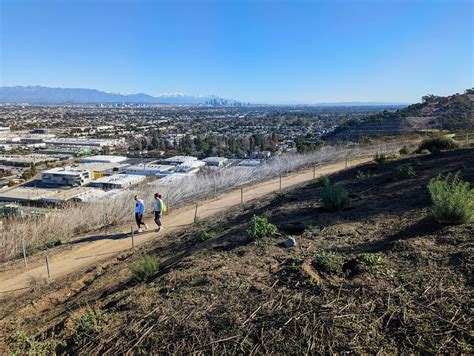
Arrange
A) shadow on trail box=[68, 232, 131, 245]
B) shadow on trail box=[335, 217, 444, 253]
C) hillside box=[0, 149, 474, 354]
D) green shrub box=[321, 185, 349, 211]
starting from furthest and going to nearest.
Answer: shadow on trail box=[68, 232, 131, 245] → green shrub box=[321, 185, 349, 211] → shadow on trail box=[335, 217, 444, 253] → hillside box=[0, 149, 474, 354]

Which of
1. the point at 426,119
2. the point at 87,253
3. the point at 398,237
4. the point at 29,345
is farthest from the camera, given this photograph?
the point at 426,119

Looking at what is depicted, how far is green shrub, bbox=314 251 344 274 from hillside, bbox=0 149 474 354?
0.01 m

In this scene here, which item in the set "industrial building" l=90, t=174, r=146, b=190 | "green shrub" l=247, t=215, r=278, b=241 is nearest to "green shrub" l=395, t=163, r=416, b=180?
"green shrub" l=247, t=215, r=278, b=241

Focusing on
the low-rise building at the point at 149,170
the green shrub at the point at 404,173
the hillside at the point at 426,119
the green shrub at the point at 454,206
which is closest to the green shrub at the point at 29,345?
the green shrub at the point at 454,206

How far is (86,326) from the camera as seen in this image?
165 inches

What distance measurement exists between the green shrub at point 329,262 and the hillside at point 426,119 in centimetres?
3247

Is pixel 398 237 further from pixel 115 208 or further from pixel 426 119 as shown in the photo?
pixel 426 119

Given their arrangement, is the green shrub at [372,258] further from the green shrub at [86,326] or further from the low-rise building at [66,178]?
the low-rise building at [66,178]

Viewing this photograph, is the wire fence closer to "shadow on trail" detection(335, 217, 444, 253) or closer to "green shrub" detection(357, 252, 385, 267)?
"shadow on trail" detection(335, 217, 444, 253)

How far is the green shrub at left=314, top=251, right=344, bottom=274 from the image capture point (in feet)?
14.7

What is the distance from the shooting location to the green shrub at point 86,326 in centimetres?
411

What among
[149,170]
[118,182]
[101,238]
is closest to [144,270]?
[101,238]

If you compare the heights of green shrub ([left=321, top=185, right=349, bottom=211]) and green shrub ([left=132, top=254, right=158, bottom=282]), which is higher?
green shrub ([left=321, top=185, right=349, bottom=211])

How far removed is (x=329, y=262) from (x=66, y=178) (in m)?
34.0
